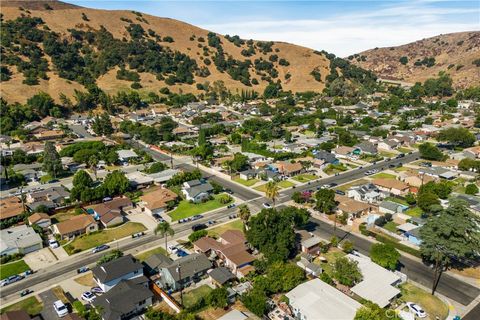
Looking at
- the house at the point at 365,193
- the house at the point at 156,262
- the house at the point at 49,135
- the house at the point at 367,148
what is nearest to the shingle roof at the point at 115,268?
the house at the point at 156,262

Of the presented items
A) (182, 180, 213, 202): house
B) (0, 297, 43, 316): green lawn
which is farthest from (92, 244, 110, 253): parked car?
(182, 180, 213, 202): house

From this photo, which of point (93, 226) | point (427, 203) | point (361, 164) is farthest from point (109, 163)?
point (427, 203)

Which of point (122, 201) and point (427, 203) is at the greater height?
point (427, 203)

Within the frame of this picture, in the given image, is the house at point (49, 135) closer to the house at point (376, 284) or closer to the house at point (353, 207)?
the house at point (353, 207)

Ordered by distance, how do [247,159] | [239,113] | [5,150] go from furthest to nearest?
[239,113], [5,150], [247,159]

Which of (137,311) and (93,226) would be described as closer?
(137,311)

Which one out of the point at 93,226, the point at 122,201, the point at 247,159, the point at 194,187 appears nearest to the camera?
the point at 93,226

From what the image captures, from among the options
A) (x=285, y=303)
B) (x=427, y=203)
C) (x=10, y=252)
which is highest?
(x=427, y=203)

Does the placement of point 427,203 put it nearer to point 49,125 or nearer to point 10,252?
point 10,252

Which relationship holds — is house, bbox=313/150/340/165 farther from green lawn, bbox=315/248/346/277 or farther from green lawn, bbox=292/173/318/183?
green lawn, bbox=315/248/346/277
